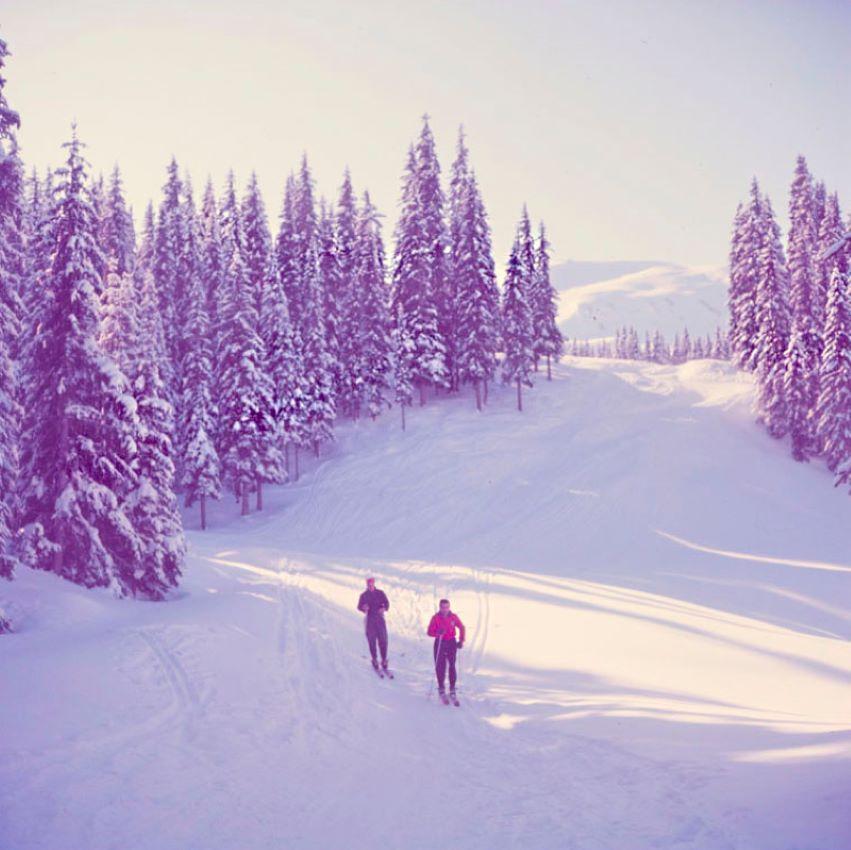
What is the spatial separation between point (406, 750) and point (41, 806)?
438cm

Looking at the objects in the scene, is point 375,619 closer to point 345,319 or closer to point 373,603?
point 373,603

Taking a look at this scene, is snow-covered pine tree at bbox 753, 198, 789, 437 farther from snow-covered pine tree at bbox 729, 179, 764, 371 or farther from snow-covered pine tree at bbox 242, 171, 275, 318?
snow-covered pine tree at bbox 242, 171, 275, 318

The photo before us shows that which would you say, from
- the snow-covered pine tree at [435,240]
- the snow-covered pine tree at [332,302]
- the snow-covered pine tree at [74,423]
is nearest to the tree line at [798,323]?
the snow-covered pine tree at [435,240]

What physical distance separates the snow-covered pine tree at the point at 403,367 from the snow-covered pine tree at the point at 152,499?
92.9ft

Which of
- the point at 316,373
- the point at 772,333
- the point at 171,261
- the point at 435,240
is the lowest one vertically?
the point at 316,373

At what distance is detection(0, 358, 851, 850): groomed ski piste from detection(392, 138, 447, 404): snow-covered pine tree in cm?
1871

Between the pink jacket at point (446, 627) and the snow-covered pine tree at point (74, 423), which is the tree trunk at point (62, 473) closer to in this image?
the snow-covered pine tree at point (74, 423)

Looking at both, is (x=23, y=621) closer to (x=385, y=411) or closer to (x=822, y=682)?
(x=822, y=682)

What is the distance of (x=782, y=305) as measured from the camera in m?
48.1

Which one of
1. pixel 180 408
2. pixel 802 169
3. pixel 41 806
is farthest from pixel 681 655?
pixel 802 169

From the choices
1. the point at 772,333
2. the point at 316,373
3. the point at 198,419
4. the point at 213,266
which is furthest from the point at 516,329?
the point at 198,419

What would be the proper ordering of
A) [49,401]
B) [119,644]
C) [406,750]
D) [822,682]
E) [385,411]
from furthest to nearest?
[385,411] < [49,401] < [822,682] < [119,644] < [406,750]

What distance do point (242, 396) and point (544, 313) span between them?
3447 centimetres

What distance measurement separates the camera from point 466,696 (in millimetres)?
11852
